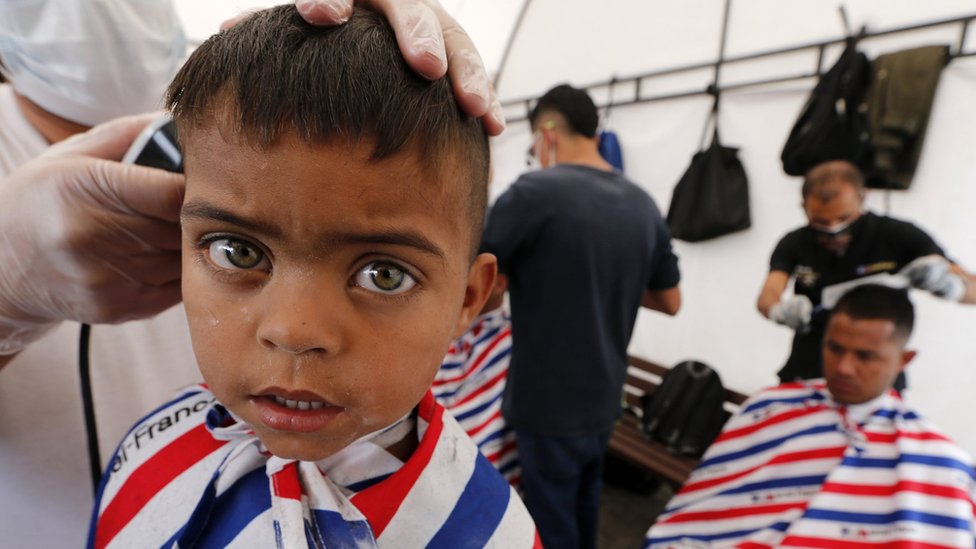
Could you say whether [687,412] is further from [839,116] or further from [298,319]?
[298,319]

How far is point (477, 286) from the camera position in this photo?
604mm

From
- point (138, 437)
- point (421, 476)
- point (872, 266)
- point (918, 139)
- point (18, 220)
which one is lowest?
point (421, 476)

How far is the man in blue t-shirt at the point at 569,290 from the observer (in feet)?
4.78

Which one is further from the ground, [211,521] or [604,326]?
[604,326]

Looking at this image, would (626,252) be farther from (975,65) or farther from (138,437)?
(975,65)

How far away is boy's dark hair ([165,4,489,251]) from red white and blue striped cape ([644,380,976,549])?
1.48 m

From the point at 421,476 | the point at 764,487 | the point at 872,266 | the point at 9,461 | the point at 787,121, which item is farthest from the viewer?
the point at 787,121

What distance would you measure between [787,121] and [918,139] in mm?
563

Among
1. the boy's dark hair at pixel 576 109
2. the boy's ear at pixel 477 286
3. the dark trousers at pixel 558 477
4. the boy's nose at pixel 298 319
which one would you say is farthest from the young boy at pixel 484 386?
the boy's nose at pixel 298 319

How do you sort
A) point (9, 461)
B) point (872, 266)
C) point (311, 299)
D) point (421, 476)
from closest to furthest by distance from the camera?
point (311, 299) < point (421, 476) < point (9, 461) < point (872, 266)

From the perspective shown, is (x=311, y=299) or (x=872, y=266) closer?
(x=311, y=299)

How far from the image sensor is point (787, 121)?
2332 mm

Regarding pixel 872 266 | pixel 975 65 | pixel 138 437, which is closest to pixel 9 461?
pixel 138 437

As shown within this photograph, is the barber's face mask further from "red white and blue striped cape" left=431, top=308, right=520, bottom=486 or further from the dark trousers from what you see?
"red white and blue striped cape" left=431, top=308, right=520, bottom=486
